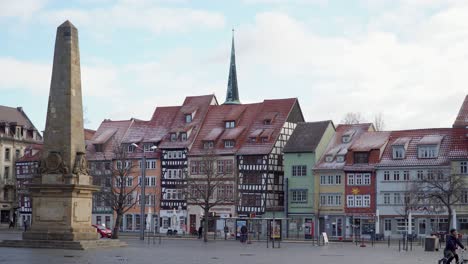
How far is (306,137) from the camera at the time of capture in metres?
86.8

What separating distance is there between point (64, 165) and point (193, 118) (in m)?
Answer: 61.0

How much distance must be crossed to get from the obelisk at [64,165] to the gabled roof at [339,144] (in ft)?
164

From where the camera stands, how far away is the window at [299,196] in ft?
278

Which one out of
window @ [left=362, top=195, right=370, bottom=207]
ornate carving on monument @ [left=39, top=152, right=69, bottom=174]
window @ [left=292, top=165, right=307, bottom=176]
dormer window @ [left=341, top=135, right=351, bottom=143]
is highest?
dormer window @ [left=341, top=135, right=351, bottom=143]

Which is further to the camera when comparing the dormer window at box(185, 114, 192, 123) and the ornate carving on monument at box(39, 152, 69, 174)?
the dormer window at box(185, 114, 192, 123)

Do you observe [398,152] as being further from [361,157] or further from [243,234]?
[243,234]

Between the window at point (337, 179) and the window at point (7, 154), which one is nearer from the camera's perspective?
the window at point (337, 179)

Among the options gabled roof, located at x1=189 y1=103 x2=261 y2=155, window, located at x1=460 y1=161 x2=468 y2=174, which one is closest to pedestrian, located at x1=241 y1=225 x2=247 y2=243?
window, located at x1=460 y1=161 x2=468 y2=174

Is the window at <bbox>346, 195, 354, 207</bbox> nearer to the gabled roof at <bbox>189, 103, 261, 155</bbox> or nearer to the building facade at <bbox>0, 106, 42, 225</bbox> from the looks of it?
the gabled roof at <bbox>189, 103, 261, 155</bbox>

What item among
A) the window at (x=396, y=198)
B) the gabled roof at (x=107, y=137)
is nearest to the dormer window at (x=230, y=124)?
the gabled roof at (x=107, y=137)

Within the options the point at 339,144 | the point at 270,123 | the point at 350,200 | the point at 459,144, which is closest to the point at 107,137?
the point at 270,123

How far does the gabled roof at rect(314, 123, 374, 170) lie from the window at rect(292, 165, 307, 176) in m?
1.38

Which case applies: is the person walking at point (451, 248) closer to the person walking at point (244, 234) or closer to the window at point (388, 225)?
the person walking at point (244, 234)

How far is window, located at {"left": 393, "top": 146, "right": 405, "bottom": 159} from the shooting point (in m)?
81.0
